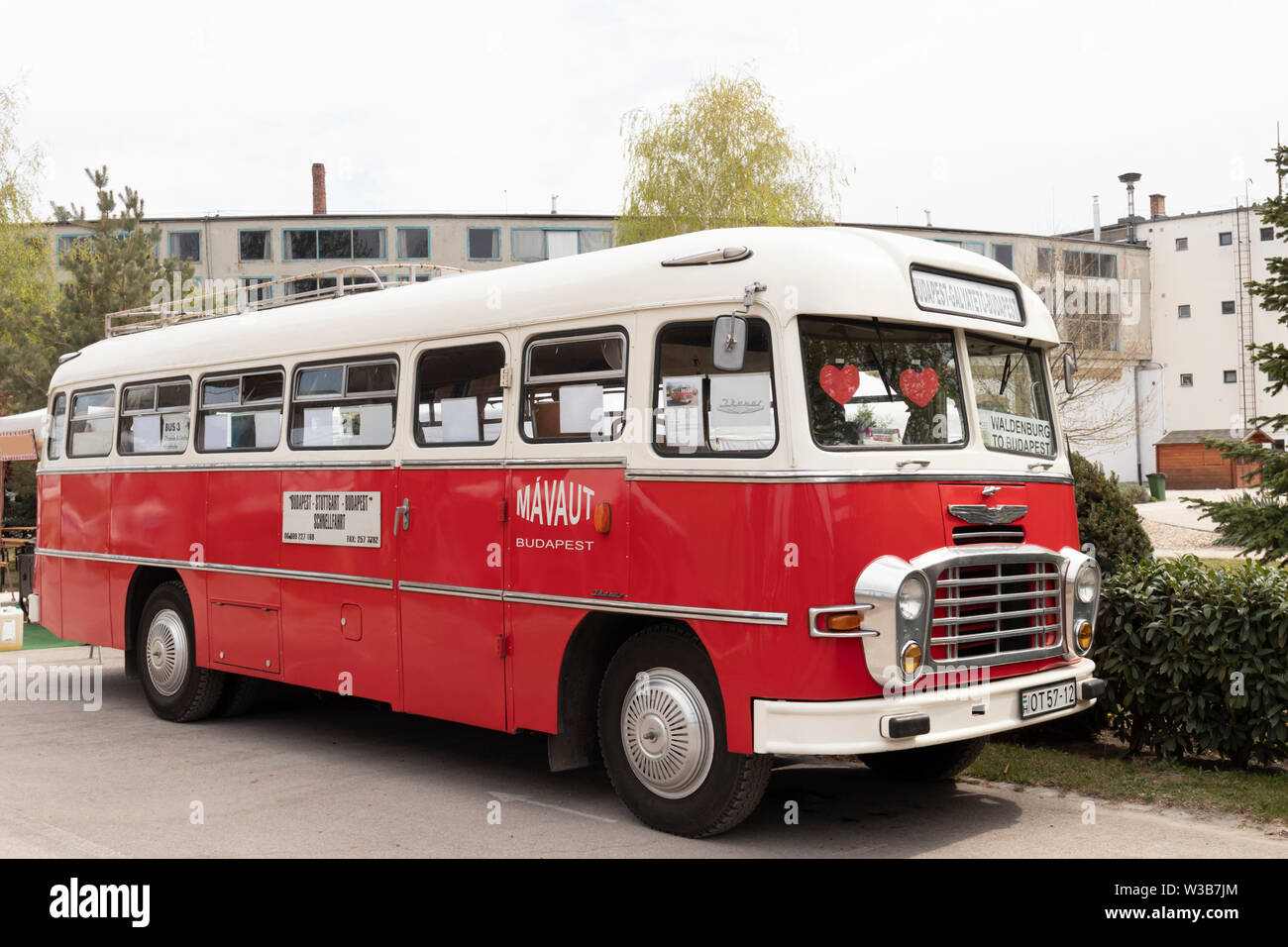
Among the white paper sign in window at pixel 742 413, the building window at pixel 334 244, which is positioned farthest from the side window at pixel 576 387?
the building window at pixel 334 244

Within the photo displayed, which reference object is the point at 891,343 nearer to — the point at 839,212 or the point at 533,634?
the point at 533,634

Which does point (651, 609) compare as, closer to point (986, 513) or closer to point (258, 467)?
point (986, 513)

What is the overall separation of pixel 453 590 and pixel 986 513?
3215 millimetres

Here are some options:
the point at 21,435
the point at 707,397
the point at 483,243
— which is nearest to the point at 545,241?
the point at 483,243

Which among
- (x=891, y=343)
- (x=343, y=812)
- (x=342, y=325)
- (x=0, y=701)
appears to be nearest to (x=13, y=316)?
(x=0, y=701)

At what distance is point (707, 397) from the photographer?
6426 millimetres

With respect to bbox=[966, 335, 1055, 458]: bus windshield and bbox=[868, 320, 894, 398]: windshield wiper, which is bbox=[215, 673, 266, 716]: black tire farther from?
bbox=[966, 335, 1055, 458]: bus windshield

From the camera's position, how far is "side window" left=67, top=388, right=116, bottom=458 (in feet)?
37.1

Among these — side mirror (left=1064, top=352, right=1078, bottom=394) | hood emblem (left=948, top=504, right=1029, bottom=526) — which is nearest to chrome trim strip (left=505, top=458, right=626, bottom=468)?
hood emblem (left=948, top=504, right=1029, bottom=526)

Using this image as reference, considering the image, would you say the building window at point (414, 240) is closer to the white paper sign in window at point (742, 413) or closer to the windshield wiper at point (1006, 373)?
the windshield wiper at point (1006, 373)

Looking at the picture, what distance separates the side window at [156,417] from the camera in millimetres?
10320

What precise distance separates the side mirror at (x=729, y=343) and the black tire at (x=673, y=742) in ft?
4.73

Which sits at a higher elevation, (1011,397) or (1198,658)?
(1011,397)

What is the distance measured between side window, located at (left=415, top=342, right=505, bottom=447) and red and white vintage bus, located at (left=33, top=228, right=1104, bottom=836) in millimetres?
19
